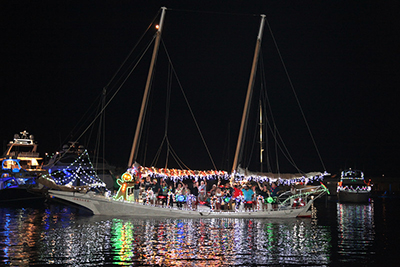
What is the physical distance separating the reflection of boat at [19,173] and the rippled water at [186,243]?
17422 mm

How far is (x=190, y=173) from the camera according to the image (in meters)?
37.7

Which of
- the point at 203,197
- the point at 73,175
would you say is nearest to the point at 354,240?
the point at 203,197

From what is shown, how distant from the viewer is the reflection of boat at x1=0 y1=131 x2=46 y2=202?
47.9 m

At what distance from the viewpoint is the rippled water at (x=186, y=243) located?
15.7 metres

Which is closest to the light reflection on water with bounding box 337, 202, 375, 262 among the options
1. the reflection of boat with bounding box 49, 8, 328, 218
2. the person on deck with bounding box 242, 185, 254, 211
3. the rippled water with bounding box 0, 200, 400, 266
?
the rippled water with bounding box 0, 200, 400, 266

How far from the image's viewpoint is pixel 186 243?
19266 millimetres

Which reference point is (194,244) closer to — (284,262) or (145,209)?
(284,262)

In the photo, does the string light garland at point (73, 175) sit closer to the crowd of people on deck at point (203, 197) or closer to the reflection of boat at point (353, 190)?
the crowd of people on deck at point (203, 197)

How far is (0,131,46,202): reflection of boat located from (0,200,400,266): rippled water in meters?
17.4

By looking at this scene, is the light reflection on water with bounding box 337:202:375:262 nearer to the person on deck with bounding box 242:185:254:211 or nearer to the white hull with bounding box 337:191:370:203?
the person on deck with bounding box 242:185:254:211

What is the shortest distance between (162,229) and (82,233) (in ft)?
14.4

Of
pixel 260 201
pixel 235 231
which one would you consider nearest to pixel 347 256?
pixel 235 231

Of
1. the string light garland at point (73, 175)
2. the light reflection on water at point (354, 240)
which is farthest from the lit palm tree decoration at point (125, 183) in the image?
the light reflection on water at point (354, 240)

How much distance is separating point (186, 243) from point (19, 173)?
4119 centimetres
